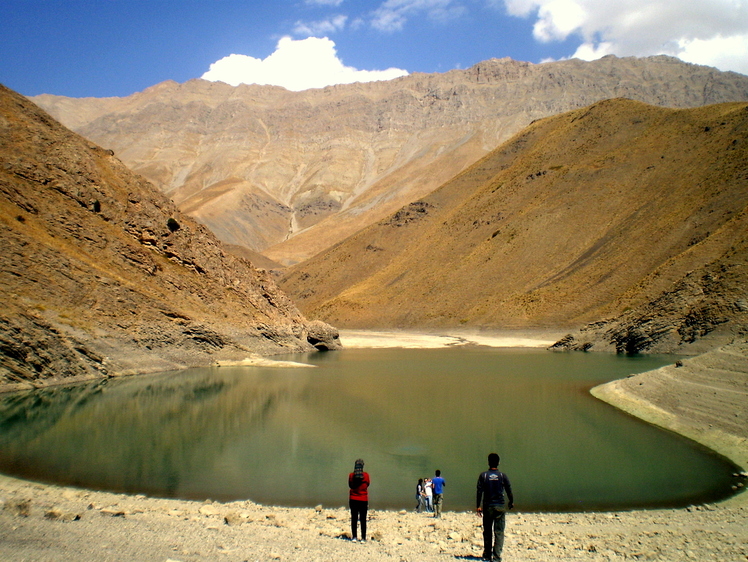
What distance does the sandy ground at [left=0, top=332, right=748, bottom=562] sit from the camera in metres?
8.54

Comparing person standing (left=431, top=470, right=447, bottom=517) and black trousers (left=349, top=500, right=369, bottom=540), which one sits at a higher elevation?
black trousers (left=349, top=500, right=369, bottom=540)

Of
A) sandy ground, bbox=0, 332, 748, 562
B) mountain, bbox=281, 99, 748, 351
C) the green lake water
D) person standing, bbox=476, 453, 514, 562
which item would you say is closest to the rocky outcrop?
mountain, bbox=281, 99, 748, 351

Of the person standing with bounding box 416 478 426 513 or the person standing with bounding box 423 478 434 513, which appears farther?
the person standing with bounding box 416 478 426 513

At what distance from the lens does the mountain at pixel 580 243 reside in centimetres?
4934


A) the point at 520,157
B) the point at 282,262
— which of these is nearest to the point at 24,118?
the point at 520,157

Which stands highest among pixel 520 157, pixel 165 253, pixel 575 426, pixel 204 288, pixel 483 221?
pixel 520 157

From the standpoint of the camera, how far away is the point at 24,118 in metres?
43.0

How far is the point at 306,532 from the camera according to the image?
10.2 metres

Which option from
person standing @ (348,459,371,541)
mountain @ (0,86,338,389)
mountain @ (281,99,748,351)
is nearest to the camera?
person standing @ (348,459,371,541)

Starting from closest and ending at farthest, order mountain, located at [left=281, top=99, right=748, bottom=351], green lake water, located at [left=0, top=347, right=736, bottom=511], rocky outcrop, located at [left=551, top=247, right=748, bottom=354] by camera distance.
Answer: green lake water, located at [left=0, top=347, right=736, bottom=511] < rocky outcrop, located at [left=551, top=247, right=748, bottom=354] < mountain, located at [left=281, top=99, right=748, bottom=351]

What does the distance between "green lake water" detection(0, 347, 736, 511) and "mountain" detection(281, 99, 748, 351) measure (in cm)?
2212

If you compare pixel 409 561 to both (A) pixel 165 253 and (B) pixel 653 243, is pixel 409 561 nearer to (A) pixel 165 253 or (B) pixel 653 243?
(A) pixel 165 253

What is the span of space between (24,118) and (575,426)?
43990mm

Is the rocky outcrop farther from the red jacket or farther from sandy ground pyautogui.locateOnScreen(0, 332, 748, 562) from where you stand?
the red jacket
